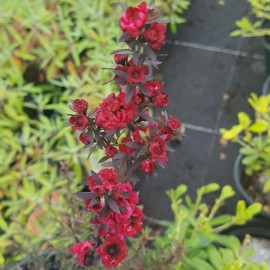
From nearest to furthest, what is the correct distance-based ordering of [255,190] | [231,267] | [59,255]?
[231,267], [59,255], [255,190]

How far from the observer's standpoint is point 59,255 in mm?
1296

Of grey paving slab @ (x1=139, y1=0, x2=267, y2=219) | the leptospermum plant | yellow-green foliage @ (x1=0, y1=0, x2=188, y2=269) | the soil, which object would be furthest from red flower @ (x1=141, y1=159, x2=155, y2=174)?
grey paving slab @ (x1=139, y1=0, x2=267, y2=219)

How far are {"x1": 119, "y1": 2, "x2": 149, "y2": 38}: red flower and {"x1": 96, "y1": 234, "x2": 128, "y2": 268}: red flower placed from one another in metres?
0.43

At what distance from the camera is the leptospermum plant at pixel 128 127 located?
2.41ft

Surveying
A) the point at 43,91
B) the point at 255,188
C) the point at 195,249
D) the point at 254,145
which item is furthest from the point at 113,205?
the point at 43,91

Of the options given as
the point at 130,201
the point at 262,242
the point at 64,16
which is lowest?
the point at 262,242

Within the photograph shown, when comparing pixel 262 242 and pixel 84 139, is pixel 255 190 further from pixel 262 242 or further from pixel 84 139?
pixel 84 139

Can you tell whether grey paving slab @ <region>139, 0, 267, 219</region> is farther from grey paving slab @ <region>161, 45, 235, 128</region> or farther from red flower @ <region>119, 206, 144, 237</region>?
red flower @ <region>119, 206, 144, 237</region>

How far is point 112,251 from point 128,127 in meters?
0.26

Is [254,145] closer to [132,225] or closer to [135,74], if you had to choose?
[132,225]

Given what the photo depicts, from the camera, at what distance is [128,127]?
858mm

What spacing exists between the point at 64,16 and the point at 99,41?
0.29 meters

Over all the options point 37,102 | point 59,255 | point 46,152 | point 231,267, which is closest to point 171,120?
point 231,267

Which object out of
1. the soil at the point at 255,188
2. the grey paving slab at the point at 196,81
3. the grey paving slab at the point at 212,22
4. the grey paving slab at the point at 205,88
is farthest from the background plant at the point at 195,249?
the grey paving slab at the point at 212,22
